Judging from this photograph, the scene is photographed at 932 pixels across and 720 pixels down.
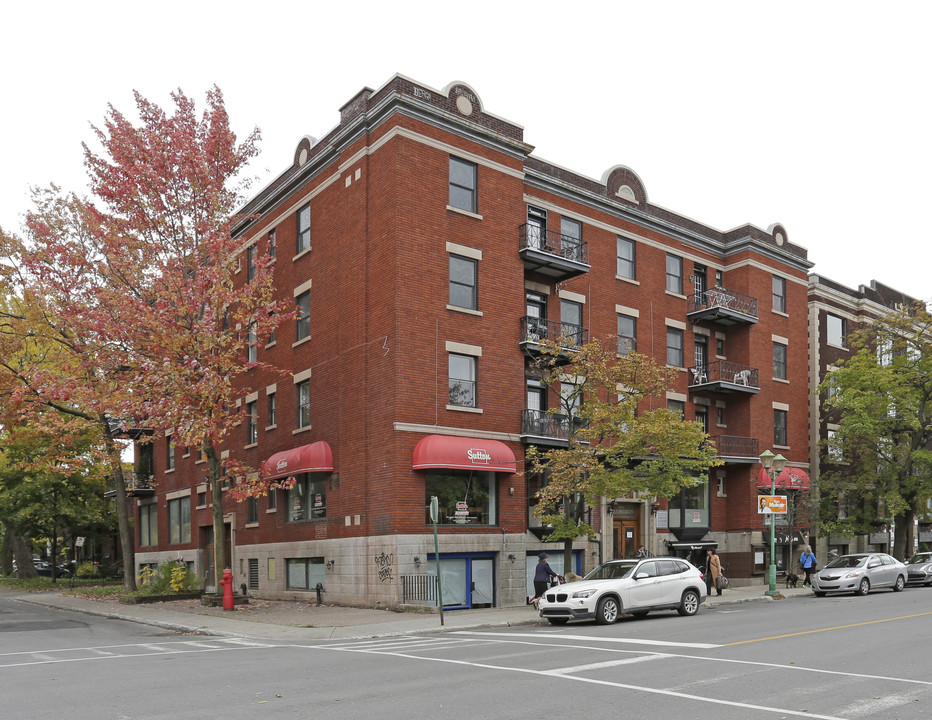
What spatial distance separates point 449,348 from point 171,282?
8639mm

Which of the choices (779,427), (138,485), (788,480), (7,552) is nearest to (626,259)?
(779,427)

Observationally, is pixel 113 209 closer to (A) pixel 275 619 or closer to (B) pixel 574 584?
(A) pixel 275 619

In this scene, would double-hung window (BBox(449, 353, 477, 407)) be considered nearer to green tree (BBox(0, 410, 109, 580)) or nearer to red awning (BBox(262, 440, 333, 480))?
red awning (BBox(262, 440, 333, 480))

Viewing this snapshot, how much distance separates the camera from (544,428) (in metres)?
29.3

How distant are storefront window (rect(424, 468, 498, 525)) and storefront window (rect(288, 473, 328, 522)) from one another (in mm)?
4639

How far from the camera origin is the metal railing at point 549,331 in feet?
95.1

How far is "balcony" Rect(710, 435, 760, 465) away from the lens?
37.2 m

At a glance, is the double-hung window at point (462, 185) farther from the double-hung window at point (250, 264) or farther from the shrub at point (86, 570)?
the shrub at point (86, 570)

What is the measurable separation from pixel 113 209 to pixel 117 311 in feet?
11.5

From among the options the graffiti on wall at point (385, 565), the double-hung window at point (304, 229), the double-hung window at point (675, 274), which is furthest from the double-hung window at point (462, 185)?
the double-hung window at point (675, 274)

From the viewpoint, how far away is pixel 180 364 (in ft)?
88.3

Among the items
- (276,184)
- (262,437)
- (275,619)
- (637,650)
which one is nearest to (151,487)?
(262,437)

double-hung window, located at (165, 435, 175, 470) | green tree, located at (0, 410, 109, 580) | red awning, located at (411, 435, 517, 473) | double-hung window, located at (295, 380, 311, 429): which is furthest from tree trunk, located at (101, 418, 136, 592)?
red awning, located at (411, 435, 517, 473)

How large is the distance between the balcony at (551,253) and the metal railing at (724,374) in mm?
7732
